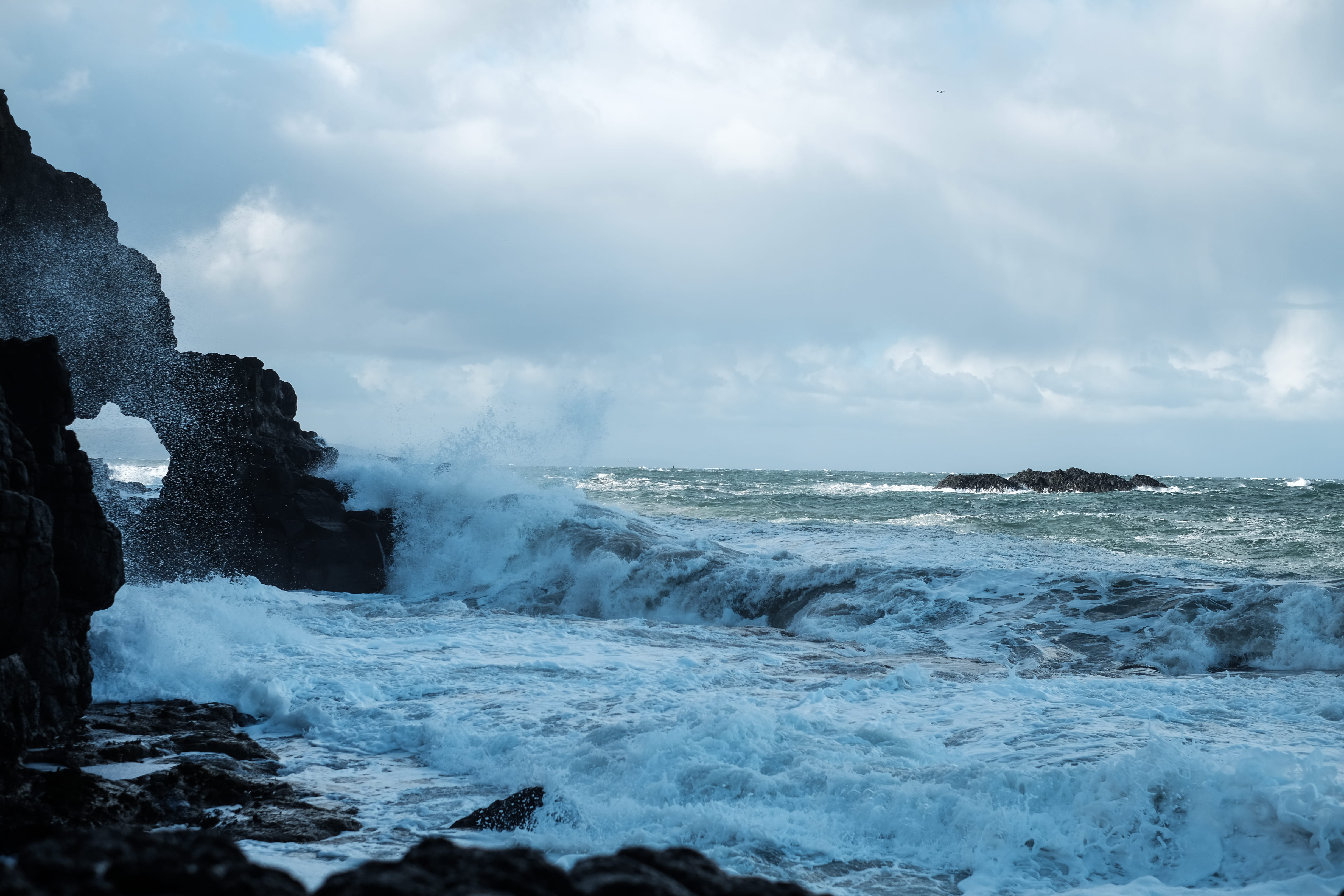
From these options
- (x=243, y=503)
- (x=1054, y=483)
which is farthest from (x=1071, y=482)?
(x=243, y=503)

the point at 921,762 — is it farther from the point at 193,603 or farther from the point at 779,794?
the point at 193,603

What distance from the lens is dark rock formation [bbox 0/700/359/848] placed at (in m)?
5.02

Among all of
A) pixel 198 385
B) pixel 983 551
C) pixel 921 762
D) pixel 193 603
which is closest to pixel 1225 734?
pixel 921 762

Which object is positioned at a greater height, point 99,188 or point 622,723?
point 99,188

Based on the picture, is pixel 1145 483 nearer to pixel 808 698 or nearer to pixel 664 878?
pixel 808 698

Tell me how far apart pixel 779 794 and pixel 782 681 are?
11.4ft

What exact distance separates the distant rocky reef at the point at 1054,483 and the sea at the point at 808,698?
2814 centimetres

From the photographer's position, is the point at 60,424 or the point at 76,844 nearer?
the point at 76,844

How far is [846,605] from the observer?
14203 millimetres

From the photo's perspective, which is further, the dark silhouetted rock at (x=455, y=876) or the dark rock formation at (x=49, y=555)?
the dark rock formation at (x=49, y=555)

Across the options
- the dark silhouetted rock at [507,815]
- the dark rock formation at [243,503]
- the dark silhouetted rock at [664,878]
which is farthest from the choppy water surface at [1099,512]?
the dark silhouetted rock at [664,878]

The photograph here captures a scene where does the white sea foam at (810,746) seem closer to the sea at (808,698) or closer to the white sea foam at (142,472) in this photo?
the sea at (808,698)

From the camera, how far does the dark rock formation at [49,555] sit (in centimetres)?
524

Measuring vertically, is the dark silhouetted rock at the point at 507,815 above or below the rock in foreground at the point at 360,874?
below
